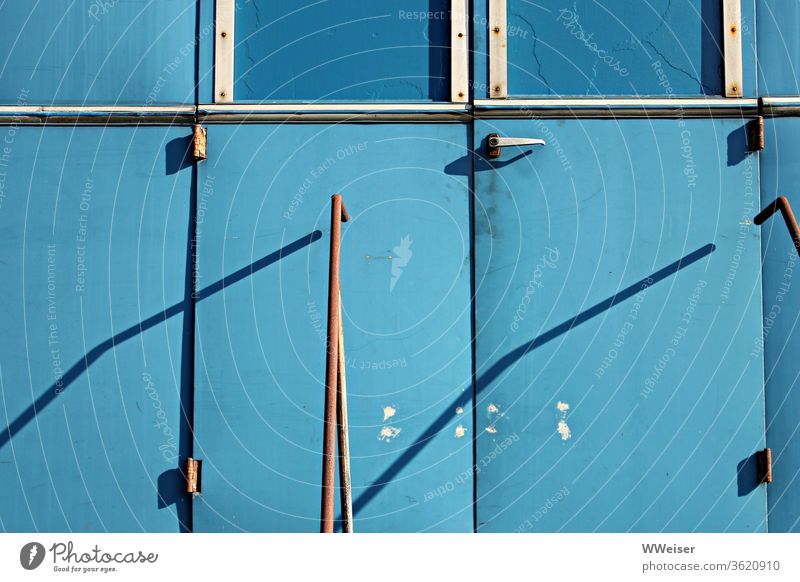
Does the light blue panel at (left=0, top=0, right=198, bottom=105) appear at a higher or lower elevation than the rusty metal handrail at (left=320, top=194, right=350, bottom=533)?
higher

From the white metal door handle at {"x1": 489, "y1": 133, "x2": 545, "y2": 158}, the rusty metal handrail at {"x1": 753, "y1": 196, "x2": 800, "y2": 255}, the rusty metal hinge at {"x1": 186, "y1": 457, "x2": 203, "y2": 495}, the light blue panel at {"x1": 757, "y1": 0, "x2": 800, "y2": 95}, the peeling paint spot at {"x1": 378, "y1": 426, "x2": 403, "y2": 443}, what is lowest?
the rusty metal hinge at {"x1": 186, "y1": 457, "x2": 203, "y2": 495}

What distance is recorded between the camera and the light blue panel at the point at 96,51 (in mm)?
3432

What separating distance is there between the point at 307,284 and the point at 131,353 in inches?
29.1

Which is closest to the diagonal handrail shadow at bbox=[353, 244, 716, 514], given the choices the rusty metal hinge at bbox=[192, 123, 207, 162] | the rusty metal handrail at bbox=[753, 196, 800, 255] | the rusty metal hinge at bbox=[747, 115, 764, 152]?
the rusty metal handrail at bbox=[753, 196, 800, 255]

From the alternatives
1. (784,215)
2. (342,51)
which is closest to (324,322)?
(342,51)

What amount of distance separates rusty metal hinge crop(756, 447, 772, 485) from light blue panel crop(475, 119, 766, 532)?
0.03 meters

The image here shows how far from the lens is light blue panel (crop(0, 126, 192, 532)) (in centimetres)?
332

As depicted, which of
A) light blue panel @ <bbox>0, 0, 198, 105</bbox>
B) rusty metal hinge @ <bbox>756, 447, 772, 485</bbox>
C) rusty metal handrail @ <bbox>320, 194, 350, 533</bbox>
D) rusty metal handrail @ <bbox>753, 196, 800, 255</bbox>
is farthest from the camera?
light blue panel @ <bbox>0, 0, 198, 105</bbox>

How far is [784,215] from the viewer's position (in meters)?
3.01

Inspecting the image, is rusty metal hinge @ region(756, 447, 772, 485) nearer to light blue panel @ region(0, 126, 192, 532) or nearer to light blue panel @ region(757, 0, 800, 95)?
light blue panel @ region(757, 0, 800, 95)

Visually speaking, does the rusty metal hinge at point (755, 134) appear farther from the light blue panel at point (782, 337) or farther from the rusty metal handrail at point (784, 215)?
the rusty metal handrail at point (784, 215)

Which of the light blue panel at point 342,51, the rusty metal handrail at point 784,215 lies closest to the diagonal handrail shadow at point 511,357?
the rusty metal handrail at point 784,215

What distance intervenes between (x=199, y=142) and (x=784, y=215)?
2.17 metres

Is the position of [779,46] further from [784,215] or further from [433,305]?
[433,305]
